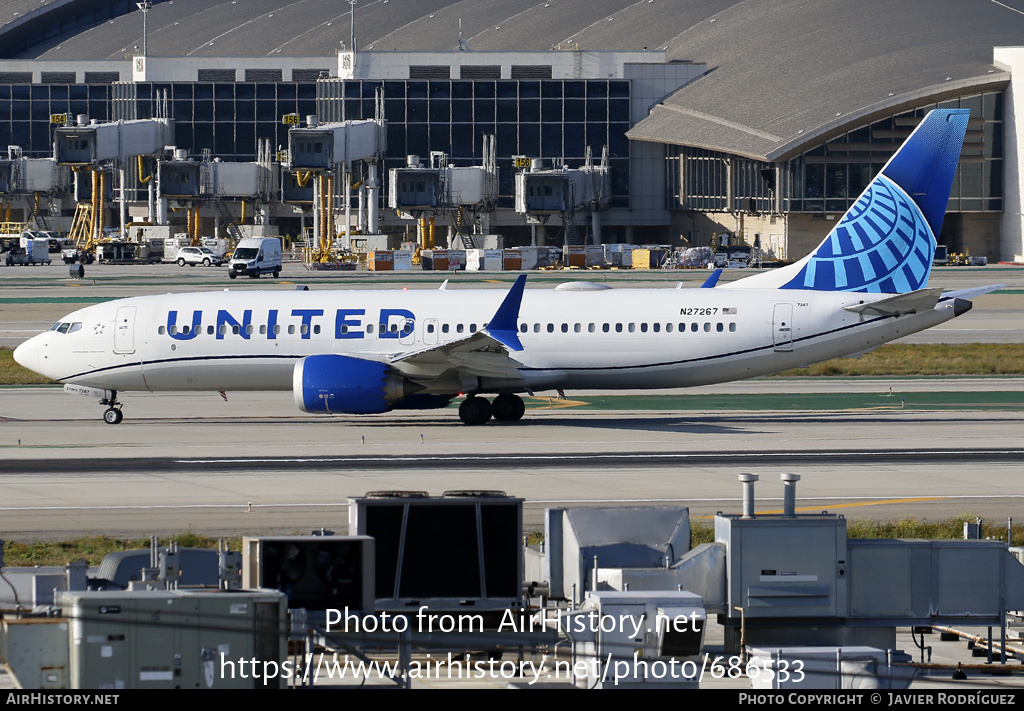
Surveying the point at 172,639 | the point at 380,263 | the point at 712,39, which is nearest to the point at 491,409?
the point at 172,639

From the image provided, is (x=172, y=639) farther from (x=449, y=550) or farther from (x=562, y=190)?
(x=562, y=190)

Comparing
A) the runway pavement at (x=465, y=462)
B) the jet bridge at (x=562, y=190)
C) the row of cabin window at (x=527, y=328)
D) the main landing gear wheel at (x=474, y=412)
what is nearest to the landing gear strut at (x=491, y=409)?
the main landing gear wheel at (x=474, y=412)

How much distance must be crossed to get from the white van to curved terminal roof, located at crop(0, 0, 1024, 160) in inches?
1656

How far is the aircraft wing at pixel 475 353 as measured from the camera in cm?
3712

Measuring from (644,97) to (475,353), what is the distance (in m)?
106

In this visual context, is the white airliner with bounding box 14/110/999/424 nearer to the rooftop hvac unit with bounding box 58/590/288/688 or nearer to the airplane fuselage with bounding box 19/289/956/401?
the airplane fuselage with bounding box 19/289/956/401

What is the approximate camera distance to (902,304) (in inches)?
1505

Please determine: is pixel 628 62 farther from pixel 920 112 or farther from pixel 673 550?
pixel 673 550

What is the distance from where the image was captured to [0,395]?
47.3m

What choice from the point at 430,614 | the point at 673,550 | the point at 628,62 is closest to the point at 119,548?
the point at 430,614

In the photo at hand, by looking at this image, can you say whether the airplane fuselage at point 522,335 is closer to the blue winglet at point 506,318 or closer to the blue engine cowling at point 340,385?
the blue winglet at point 506,318

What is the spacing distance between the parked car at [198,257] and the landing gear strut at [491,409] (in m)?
83.7

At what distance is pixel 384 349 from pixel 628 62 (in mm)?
109014

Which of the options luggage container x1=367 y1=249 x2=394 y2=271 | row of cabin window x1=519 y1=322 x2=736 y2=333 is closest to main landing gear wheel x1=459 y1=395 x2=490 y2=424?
row of cabin window x1=519 y1=322 x2=736 y2=333
